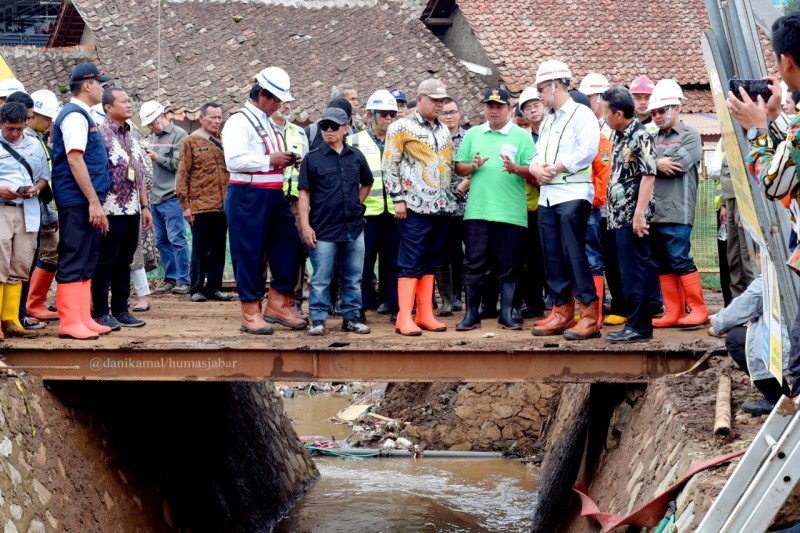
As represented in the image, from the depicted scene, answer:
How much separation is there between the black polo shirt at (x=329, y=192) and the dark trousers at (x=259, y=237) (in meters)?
0.26

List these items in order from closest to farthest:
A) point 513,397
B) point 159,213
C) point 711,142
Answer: point 159,213 < point 513,397 < point 711,142

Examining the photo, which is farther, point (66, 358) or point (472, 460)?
point (472, 460)

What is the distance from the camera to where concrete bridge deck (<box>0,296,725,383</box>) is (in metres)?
7.96

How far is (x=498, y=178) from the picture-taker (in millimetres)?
8961

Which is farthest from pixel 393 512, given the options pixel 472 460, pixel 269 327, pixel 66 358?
pixel 66 358

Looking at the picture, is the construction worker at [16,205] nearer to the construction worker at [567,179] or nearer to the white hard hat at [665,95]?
the construction worker at [567,179]

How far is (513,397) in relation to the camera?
13.0 metres

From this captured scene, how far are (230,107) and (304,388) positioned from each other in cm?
787

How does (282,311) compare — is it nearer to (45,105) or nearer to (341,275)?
(341,275)

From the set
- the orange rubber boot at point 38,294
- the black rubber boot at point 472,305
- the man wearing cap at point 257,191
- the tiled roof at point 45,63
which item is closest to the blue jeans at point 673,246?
the black rubber boot at point 472,305

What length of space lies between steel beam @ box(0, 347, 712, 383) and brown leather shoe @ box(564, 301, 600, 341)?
0.42m

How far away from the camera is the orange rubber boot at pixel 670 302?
9094 mm

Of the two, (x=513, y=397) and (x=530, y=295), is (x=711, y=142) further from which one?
(x=530, y=295)

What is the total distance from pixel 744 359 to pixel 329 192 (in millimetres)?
3646
